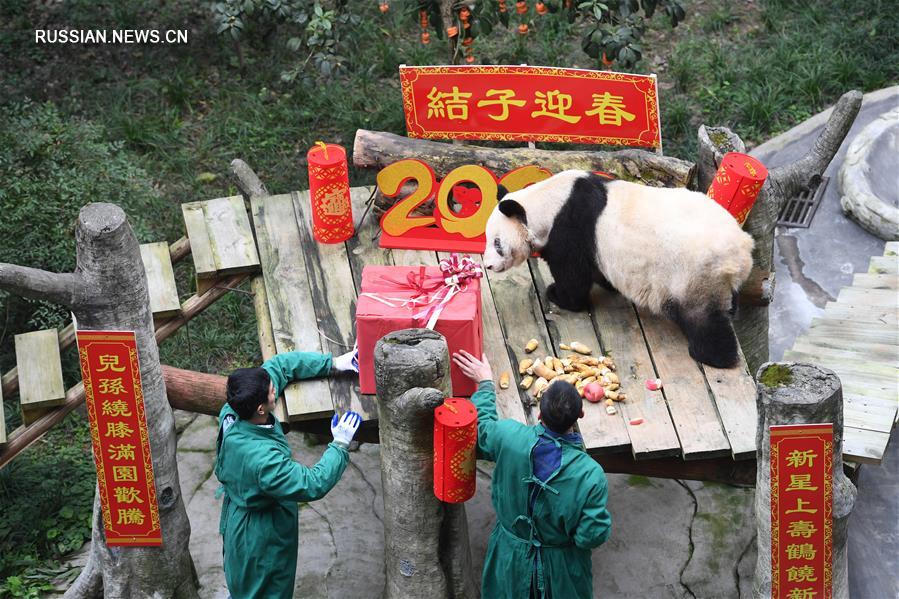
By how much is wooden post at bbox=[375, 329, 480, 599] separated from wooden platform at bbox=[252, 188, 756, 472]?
543 millimetres

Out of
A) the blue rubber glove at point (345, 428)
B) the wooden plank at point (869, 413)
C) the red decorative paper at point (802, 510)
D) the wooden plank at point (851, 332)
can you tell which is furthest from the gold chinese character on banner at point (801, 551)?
the wooden plank at point (851, 332)

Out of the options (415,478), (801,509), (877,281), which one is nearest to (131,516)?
(415,478)

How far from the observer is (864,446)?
16.4 ft

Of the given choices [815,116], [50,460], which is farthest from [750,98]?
[50,460]

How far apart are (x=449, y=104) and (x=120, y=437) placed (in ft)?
9.06

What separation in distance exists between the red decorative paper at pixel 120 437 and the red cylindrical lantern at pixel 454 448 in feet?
4.62

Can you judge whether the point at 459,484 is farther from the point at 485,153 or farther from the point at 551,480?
the point at 485,153

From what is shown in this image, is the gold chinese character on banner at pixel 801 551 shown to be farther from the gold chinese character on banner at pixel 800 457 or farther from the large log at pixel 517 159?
the large log at pixel 517 159

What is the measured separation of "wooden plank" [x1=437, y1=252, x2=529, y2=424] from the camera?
16.6 ft

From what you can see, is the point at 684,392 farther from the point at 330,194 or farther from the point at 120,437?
the point at 120,437

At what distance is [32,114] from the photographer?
7684 millimetres

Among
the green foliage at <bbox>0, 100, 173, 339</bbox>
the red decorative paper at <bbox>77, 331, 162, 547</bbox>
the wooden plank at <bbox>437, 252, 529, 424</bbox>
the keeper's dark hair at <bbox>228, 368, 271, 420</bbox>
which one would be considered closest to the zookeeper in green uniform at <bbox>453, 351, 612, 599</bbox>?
the wooden plank at <bbox>437, 252, 529, 424</bbox>

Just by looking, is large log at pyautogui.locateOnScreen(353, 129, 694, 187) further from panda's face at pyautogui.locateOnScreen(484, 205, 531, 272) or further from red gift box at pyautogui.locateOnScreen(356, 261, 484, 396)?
red gift box at pyautogui.locateOnScreen(356, 261, 484, 396)

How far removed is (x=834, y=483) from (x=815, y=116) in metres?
5.43
